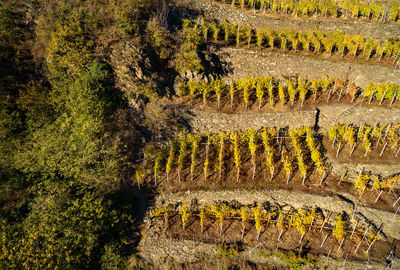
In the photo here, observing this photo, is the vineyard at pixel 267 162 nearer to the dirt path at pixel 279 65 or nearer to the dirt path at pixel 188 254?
the dirt path at pixel 188 254

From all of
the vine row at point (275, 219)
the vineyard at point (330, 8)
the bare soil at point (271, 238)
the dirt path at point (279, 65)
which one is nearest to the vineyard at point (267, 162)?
the vine row at point (275, 219)

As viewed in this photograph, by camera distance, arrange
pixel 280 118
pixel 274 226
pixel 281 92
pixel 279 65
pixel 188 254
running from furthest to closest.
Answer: pixel 279 65
pixel 281 92
pixel 280 118
pixel 274 226
pixel 188 254

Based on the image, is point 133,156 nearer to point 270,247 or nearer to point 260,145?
point 260,145

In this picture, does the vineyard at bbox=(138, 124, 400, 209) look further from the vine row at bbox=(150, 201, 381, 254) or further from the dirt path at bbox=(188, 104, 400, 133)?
the vine row at bbox=(150, 201, 381, 254)

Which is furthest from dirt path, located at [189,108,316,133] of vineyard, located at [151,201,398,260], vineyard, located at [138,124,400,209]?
vineyard, located at [151,201,398,260]

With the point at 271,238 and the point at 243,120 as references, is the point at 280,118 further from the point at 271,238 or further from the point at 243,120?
the point at 271,238

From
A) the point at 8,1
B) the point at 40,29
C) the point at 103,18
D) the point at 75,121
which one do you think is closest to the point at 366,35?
the point at 103,18

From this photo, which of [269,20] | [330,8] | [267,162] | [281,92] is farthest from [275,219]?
[330,8]
